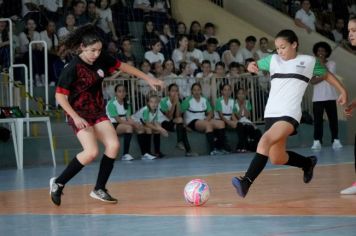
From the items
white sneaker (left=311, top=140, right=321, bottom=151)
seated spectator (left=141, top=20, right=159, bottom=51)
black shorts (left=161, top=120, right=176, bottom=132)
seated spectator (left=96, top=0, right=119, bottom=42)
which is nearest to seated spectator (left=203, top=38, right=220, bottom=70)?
seated spectator (left=141, top=20, right=159, bottom=51)

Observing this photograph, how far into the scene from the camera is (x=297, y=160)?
1066 centimetres

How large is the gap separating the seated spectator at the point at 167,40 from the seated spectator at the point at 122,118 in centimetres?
304

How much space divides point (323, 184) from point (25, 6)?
11.8 metres

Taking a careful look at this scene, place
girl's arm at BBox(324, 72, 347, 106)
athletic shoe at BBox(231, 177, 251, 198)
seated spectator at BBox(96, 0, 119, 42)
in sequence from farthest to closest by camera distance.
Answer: seated spectator at BBox(96, 0, 119, 42)
girl's arm at BBox(324, 72, 347, 106)
athletic shoe at BBox(231, 177, 251, 198)

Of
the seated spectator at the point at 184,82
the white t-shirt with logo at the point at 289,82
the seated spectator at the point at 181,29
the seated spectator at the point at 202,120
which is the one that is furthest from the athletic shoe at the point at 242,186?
the seated spectator at the point at 181,29

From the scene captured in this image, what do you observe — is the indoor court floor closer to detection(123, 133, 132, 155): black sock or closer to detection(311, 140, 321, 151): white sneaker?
detection(123, 133, 132, 155): black sock

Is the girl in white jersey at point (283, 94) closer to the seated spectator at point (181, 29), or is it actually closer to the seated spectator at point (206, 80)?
the seated spectator at point (206, 80)

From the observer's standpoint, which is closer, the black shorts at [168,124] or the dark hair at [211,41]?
the black shorts at [168,124]

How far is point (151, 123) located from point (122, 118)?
0.76 metres

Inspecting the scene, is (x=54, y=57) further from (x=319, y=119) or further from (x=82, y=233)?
(x=82, y=233)

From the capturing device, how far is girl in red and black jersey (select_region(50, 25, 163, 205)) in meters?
10.3

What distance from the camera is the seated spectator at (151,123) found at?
20734 mm

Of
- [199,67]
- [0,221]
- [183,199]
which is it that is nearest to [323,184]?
[183,199]

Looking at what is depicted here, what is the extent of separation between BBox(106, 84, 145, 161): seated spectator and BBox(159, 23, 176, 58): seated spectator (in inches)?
120
